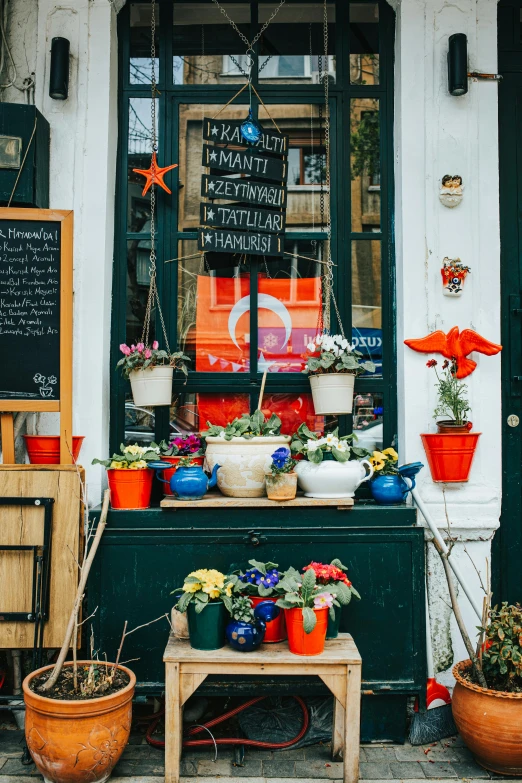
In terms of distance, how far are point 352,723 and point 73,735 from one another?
52.8 inches

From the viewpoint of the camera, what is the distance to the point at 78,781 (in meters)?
3.47

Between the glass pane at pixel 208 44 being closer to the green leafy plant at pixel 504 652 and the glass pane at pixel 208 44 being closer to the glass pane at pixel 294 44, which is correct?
the glass pane at pixel 294 44

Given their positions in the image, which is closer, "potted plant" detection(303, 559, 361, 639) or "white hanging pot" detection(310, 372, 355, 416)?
"potted plant" detection(303, 559, 361, 639)

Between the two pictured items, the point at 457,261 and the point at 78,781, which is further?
the point at 457,261

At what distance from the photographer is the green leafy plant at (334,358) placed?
172 inches

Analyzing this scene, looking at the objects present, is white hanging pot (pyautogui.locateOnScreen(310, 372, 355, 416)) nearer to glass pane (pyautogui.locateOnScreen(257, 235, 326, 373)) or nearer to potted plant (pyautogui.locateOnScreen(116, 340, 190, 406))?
glass pane (pyautogui.locateOnScreen(257, 235, 326, 373))

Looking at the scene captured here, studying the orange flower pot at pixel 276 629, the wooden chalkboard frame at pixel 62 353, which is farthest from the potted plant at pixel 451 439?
the wooden chalkboard frame at pixel 62 353

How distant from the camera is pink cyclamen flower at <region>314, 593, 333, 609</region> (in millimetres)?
3559

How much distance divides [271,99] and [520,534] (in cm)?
331

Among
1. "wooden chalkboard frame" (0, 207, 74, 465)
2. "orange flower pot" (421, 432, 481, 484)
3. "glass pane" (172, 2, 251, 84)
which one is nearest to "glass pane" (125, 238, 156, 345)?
"wooden chalkboard frame" (0, 207, 74, 465)

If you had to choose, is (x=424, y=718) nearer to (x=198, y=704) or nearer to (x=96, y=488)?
(x=198, y=704)

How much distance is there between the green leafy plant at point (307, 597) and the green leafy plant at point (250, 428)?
902 millimetres

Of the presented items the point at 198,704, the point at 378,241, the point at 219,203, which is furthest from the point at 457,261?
the point at 198,704

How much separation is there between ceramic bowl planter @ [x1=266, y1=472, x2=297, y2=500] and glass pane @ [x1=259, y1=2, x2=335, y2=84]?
2.68m
